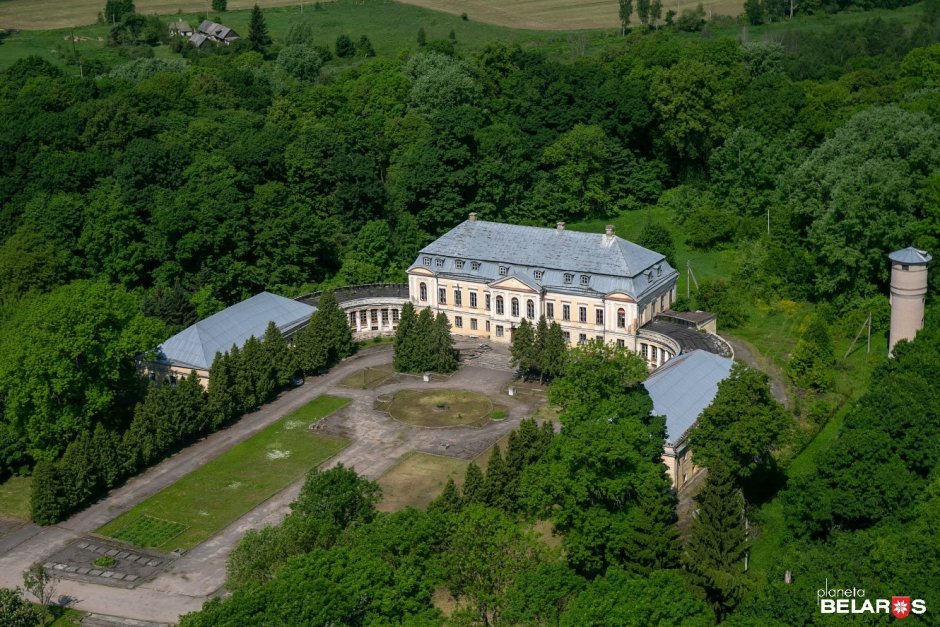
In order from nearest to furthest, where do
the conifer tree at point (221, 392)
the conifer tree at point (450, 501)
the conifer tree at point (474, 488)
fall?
the conifer tree at point (450, 501)
the conifer tree at point (474, 488)
the conifer tree at point (221, 392)

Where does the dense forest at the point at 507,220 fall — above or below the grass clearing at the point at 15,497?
above

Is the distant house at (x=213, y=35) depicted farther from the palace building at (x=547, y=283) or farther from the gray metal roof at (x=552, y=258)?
the gray metal roof at (x=552, y=258)

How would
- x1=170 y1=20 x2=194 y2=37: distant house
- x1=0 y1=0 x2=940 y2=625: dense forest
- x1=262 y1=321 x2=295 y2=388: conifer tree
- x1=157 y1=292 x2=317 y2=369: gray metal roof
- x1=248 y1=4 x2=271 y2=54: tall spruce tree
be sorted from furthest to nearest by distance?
x1=170 y1=20 x2=194 y2=37: distant house < x1=248 y1=4 x2=271 y2=54: tall spruce tree < x1=157 y1=292 x2=317 y2=369: gray metal roof < x1=262 y1=321 x2=295 y2=388: conifer tree < x1=0 y1=0 x2=940 y2=625: dense forest

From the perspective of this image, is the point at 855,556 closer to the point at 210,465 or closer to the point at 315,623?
the point at 315,623

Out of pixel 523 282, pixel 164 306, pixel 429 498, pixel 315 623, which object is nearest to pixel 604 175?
pixel 523 282

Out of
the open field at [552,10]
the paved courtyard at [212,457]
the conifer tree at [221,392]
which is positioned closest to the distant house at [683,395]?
the paved courtyard at [212,457]
